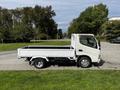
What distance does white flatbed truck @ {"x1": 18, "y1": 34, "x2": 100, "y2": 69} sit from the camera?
19.0m

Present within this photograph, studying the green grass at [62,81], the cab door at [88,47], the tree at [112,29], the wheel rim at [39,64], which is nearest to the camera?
the green grass at [62,81]

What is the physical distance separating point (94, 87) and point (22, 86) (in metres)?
2.50

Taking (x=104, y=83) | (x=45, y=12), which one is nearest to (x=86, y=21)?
(x=45, y=12)

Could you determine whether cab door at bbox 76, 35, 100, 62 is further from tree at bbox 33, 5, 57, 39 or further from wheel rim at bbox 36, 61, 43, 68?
tree at bbox 33, 5, 57, 39

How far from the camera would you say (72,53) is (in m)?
19.0

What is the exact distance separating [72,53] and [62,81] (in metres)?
5.86

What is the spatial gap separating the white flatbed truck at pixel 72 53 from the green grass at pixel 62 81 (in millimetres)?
3541

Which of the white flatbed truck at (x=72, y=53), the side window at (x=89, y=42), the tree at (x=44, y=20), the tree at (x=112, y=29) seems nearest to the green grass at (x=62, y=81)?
the white flatbed truck at (x=72, y=53)

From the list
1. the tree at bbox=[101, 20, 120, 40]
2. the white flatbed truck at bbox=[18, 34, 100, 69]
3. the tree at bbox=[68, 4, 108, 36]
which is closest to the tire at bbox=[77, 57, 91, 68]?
the white flatbed truck at bbox=[18, 34, 100, 69]

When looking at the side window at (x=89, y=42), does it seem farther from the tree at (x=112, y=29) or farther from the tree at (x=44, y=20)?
the tree at (x=44, y=20)

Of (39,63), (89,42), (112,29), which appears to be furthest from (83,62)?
(112,29)

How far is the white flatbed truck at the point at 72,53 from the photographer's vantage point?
1905 centimetres

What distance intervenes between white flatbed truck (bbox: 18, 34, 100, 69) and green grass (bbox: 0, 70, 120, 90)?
354 centimetres

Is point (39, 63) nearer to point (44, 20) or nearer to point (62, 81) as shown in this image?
point (62, 81)
